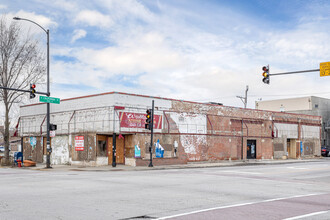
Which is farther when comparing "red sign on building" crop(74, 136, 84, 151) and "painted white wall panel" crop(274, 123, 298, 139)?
"painted white wall panel" crop(274, 123, 298, 139)

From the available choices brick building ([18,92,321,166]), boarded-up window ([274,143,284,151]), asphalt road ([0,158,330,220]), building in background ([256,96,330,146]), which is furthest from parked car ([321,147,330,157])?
asphalt road ([0,158,330,220])

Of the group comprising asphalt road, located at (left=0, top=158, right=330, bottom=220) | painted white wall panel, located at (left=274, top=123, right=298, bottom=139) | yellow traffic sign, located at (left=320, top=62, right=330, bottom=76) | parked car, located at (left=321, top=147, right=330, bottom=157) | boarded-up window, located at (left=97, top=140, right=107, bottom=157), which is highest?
yellow traffic sign, located at (left=320, top=62, right=330, bottom=76)

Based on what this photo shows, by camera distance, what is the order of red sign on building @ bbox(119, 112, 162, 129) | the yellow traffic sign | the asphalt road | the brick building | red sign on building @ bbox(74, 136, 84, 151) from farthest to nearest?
red sign on building @ bbox(74, 136, 84, 151) → the brick building → red sign on building @ bbox(119, 112, 162, 129) → the yellow traffic sign → the asphalt road

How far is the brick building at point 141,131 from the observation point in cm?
3228

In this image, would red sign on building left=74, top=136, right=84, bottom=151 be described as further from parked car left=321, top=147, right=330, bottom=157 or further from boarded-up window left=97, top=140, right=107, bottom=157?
parked car left=321, top=147, right=330, bottom=157

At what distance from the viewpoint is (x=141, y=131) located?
3291 cm

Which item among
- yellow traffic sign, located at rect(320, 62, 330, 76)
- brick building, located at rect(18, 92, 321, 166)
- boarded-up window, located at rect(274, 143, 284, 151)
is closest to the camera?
yellow traffic sign, located at rect(320, 62, 330, 76)

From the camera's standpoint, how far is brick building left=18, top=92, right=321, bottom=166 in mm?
32281

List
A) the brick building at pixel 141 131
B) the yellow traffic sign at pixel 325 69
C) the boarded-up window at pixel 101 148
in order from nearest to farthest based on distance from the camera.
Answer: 1. the yellow traffic sign at pixel 325 69
2. the brick building at pixel 141 131
3. the boarded-up window at pixel 101 148

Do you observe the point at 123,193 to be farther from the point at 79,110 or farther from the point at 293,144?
the point at 293,144

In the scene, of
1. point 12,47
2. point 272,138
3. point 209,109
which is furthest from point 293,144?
point 12,47

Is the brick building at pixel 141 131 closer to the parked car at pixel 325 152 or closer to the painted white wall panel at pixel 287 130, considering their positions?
the painted white wall panel at pixel 287 130

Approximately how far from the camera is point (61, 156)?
1423 inches

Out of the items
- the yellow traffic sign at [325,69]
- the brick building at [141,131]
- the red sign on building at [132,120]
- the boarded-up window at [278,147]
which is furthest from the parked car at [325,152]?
the yellow traffic sign at [325,69]
